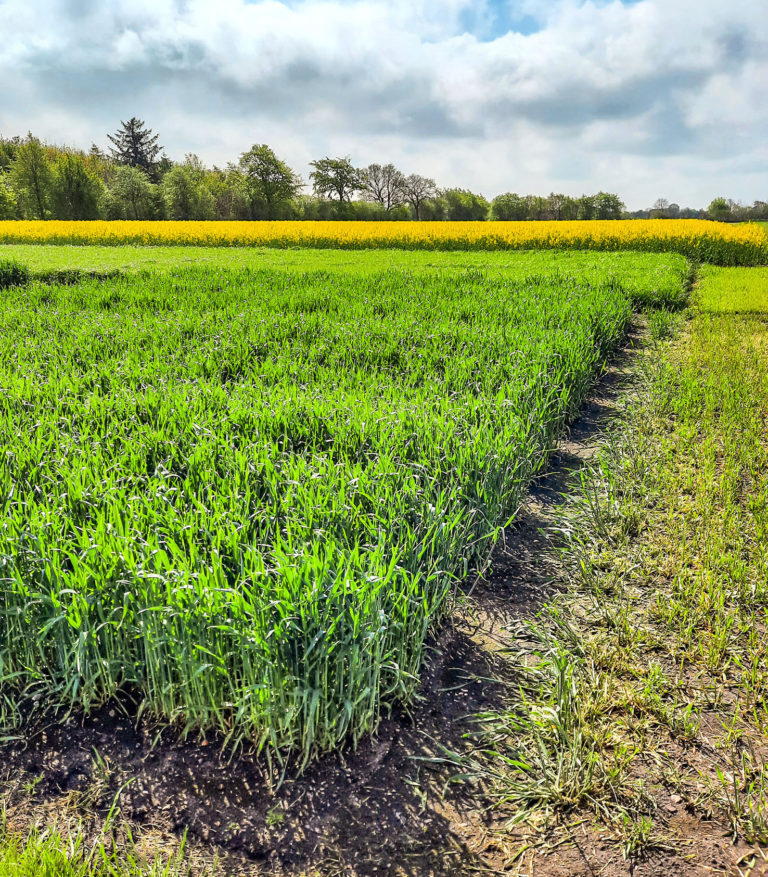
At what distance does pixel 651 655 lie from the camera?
2.71 meters

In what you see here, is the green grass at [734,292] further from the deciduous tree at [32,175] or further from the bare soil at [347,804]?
the deciduous tree at [32,175]

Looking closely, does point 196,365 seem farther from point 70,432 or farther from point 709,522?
point 709,522

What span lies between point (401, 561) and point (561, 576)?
1278mm

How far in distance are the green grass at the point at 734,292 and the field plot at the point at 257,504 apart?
651cm

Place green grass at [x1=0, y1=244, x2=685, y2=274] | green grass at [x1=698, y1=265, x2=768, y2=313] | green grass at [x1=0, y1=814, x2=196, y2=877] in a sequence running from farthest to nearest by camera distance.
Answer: green grass at [x1=0, y1=244, x2=685, y2=274] → green grass at [x1=698, y1=265, x2=768, y2=313] → green grass at [x1=0, y1=814, x2=196, y2=877]

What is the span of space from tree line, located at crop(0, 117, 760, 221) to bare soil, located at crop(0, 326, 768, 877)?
59.1m

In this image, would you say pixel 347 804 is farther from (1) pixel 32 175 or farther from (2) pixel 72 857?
(1) pixel 32 175

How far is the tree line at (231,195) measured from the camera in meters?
52.6

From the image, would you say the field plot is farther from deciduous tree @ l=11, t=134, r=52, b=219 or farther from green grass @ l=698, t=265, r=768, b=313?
deciduous tree @ l=11, t=134, r=52, b=219

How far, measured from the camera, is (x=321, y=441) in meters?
4.03

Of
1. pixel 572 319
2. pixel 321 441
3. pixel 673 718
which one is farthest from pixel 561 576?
pixel 572 319

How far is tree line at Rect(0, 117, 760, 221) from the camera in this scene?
52.6 meters

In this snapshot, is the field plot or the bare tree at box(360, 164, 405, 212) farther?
the bare tree at box(360, 164, 405, 212)

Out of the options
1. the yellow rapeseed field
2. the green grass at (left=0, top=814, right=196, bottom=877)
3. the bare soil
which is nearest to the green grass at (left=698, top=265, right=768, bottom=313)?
the yellow rapeseed field
